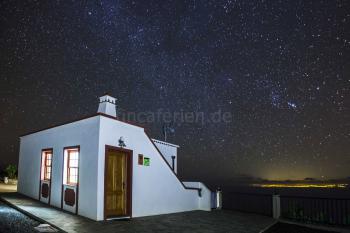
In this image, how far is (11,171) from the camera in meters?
26.0

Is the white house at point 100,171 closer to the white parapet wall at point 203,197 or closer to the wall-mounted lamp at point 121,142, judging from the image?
the wall-mounted lamp at point 121,142

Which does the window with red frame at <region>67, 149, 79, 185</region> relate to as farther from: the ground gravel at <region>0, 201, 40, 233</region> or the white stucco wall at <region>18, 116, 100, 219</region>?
the ground gravel at <region>0, 201, 40, 233</region>

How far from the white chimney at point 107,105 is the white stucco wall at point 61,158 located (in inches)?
62.5

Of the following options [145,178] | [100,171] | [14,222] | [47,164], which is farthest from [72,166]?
[14,222]

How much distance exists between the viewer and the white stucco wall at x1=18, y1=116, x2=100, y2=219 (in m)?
9.62

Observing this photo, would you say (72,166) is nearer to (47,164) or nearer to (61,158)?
(61,158)

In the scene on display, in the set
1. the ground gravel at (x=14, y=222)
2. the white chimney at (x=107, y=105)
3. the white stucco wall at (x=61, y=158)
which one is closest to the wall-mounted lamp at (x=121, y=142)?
the white stucco wall at (x=61, y=158)

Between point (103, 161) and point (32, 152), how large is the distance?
5179 millimetres

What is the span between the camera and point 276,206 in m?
Answer: 12.7

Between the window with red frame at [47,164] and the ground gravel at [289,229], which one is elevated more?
the window with red frame at [47,164]

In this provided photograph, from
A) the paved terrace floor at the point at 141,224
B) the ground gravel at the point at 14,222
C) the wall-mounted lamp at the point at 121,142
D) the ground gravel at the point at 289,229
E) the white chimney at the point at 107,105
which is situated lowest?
the ground gravel at the point at 289,229

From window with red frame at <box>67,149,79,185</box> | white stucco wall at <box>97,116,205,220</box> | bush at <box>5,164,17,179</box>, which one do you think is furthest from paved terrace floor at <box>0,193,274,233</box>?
bush at <box>5,164,17,179</box>

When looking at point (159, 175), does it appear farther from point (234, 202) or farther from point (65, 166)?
point (234, 202)

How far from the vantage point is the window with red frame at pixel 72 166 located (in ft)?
34.4
